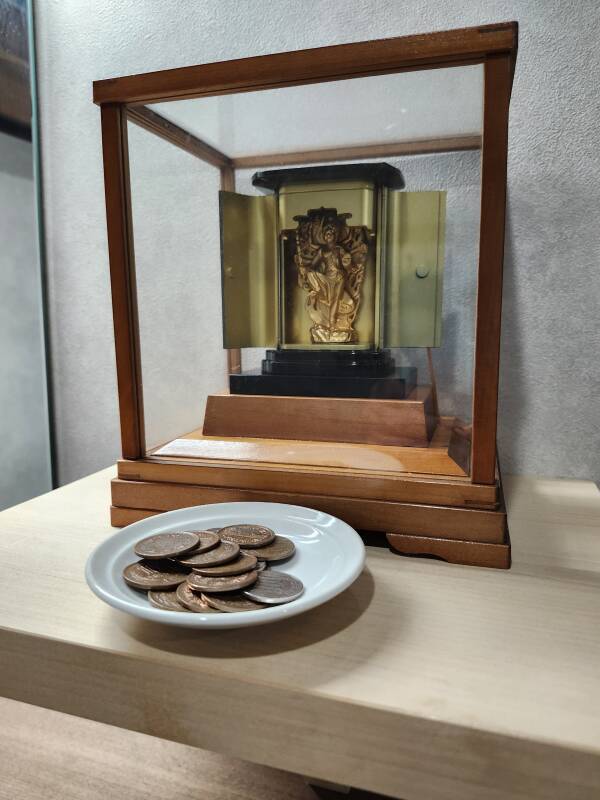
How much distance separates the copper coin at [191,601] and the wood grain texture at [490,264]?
260 millimetres

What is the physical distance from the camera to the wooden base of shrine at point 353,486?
52 centimetres

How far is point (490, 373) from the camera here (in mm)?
505

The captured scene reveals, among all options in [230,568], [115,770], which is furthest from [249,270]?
[115,770]

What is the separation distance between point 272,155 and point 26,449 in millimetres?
753

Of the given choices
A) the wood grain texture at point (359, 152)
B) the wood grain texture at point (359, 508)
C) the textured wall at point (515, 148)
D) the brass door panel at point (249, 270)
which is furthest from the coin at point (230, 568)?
the textured wall at point (515, 148)

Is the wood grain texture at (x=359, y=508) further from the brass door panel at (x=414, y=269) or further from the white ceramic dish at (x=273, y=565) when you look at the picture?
the brass door panel at (x=414, y=269)

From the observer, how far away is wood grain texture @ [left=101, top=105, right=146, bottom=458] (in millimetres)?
562

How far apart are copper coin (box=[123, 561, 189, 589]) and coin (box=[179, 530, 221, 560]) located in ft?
0.05

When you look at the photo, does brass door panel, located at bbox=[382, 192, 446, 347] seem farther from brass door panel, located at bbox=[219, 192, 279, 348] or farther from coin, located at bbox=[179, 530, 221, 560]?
coin, located at bbox=[179, 530, 221, 560]

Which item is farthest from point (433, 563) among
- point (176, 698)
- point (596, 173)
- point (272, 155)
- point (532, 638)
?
point (596, 173)

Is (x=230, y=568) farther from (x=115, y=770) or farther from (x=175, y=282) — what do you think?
(x=115, y=770)

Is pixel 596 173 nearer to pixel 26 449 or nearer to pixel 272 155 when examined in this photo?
pixel 272 155

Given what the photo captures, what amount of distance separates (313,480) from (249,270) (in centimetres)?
22

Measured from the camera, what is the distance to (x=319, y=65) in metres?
0.49
